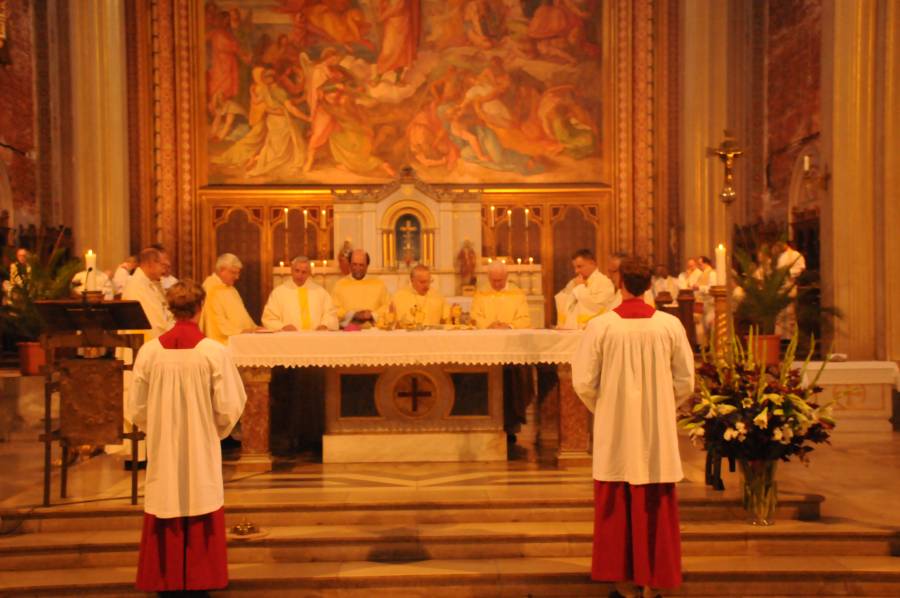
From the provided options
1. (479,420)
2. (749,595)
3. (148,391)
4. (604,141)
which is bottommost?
(749,595)

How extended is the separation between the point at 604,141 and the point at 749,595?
13.5 m

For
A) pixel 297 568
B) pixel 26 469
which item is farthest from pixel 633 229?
pixel 297 568

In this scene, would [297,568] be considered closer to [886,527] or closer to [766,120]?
[886,527]

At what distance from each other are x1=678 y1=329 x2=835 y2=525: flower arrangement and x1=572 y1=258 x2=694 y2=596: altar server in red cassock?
97 centimetres

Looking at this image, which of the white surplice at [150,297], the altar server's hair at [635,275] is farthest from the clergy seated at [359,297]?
the altar server's hair at [635,275]

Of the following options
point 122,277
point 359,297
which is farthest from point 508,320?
point 122,277

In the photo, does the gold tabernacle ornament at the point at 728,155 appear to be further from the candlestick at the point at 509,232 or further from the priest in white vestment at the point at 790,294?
the candlestick at the point at 509,232

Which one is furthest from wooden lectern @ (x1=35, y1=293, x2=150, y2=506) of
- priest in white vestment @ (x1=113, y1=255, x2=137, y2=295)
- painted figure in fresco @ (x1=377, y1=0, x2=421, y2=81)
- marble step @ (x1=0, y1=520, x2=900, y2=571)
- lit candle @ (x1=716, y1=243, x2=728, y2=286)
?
painted figure in fresco @ (x1=377, y1=0, x2=421, y2=81)

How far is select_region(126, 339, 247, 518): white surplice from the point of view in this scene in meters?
5.32

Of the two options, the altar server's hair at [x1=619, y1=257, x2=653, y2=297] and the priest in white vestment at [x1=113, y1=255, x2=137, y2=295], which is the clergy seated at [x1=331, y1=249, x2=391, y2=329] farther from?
the priest in white vestment at [x1=113, y1=255, x2=137, y2=295]

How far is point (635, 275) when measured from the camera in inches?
214

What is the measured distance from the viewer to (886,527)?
6.39m

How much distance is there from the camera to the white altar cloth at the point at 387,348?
8094 mm

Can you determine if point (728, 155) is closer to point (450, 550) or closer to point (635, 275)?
point (635, 275)
